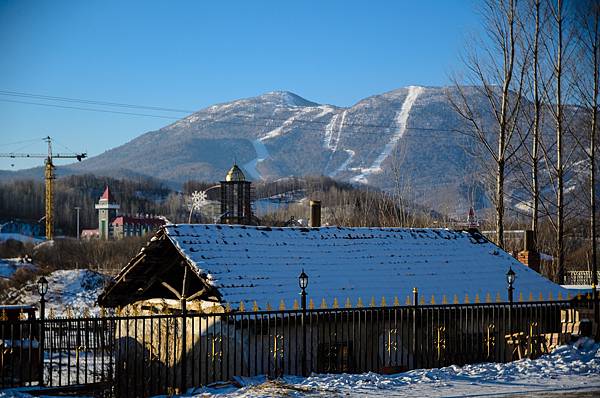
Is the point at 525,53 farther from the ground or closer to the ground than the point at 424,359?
farther from the ground

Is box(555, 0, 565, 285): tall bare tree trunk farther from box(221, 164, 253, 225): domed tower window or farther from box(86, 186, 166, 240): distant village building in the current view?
box(86, 186, 166, 240): distant village building

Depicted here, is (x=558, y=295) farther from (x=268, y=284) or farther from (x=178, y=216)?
(x=178, y=216)

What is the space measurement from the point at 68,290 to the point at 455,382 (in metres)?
48.0

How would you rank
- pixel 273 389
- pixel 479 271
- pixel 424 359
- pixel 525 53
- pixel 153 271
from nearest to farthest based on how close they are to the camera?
pixel 273 389
pixel 424 359
pixel 153 271
pixel 479 271
pixel 525 53

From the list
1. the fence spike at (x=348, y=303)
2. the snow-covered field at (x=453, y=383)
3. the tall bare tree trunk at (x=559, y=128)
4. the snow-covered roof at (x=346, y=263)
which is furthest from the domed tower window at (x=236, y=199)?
the snow-covered field at (x=453, y=383)

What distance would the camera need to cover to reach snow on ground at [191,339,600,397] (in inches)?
512

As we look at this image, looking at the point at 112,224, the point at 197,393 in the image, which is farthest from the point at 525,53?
the point at 112,224

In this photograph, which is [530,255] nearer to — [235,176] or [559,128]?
[559,128]

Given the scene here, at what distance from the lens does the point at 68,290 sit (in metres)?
57.7

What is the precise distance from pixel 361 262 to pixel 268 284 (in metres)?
3.89

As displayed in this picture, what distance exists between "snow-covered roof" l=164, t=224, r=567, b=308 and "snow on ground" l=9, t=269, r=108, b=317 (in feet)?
104

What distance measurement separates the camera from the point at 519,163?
37.4 m

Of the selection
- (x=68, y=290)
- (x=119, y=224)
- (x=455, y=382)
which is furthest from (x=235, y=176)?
(x=119, y=224)

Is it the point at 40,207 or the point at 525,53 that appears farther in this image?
the point at 40,207
